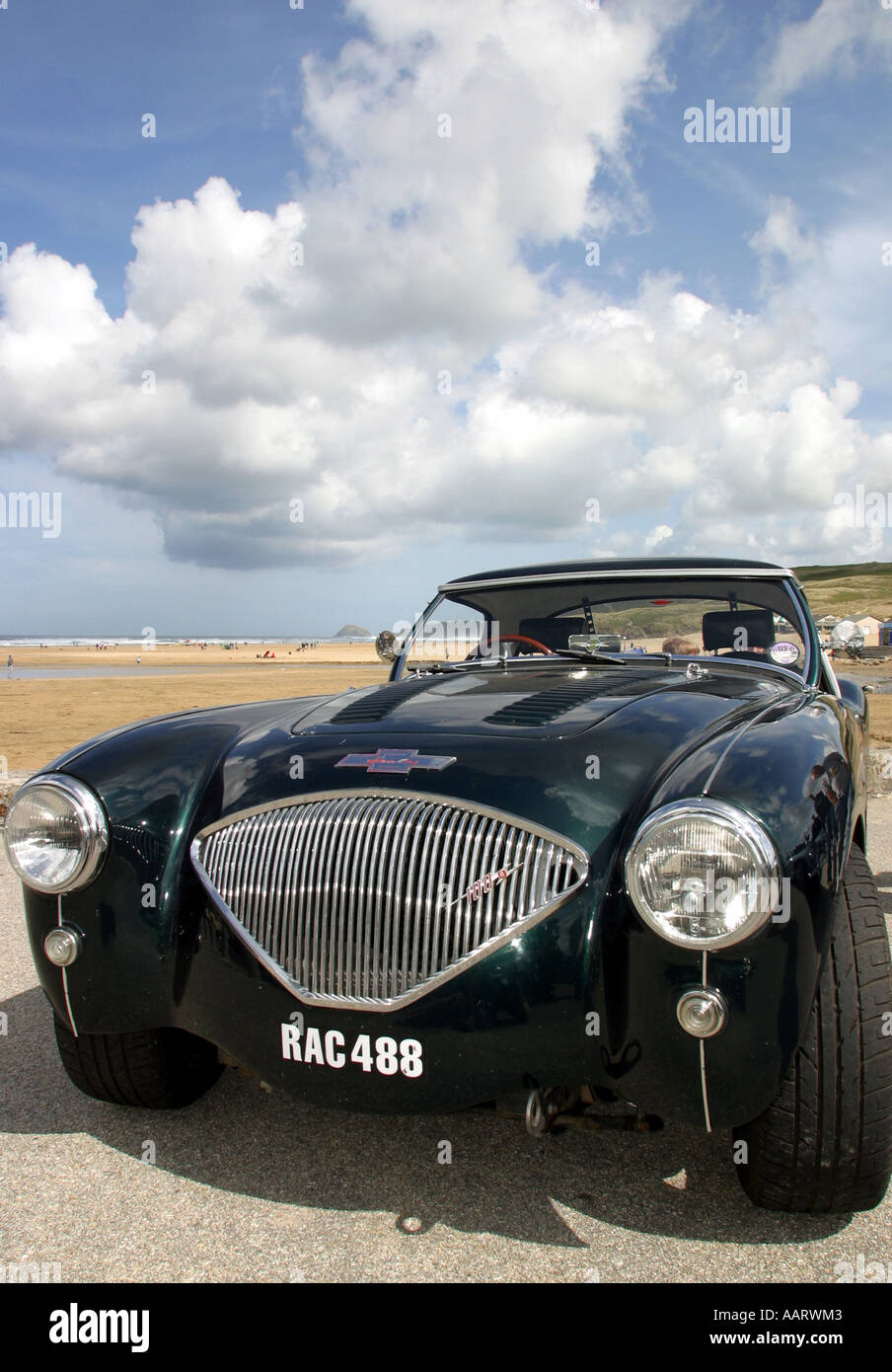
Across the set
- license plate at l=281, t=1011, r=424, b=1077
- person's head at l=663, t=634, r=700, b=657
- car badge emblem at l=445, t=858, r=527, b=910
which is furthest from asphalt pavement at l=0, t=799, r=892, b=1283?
person's head at l=663, t=634, r=700, b=657

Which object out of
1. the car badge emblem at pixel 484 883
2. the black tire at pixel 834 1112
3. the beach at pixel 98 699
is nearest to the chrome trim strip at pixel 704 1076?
the black tire at pixel 834 1112

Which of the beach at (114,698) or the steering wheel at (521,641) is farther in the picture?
the beach at (114,698)

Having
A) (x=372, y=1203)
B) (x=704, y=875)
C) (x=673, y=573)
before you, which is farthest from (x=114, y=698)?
(x=704, y=875)

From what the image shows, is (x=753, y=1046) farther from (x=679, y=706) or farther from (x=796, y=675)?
(x=796, y=675)

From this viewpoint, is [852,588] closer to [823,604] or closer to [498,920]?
[823,604]

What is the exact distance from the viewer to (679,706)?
257 centimetres

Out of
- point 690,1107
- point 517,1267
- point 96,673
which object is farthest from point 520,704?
point 96,673

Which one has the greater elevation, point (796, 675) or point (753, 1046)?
point (796, 675)

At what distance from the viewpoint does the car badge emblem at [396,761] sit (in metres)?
2.26

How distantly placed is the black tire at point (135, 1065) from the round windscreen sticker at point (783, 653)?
Result: 246 centimetres

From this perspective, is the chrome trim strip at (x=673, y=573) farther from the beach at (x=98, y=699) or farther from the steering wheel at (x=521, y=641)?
the beach at (x=98, y=699)

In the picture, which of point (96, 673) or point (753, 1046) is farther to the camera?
point (96, 673)

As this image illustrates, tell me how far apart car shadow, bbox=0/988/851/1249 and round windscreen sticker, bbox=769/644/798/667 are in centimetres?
178
